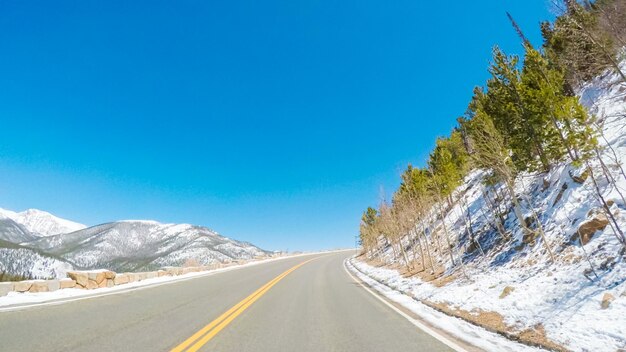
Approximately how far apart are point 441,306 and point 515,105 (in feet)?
→ 55.7

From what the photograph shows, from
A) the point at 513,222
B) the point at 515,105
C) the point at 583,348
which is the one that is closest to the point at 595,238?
the point at 583,348

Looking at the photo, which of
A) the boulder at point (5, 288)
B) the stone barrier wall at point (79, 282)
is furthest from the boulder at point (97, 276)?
the boulder at point (5, 288)

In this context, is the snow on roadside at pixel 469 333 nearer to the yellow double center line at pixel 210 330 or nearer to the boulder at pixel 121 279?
the yellow double center line at pixel 210 330

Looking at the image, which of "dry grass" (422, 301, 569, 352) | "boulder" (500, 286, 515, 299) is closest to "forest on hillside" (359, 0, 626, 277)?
"boulder" (500, 286, 515, 299)

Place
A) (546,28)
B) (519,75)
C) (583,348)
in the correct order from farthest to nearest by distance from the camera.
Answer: (546,28) → (519,75) → (583,348)

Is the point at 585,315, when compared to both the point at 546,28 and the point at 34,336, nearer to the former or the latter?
the point at 34,336

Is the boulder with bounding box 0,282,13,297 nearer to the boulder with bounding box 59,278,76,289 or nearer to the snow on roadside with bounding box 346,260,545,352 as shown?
the boulder with bounding box 59,278,76,289

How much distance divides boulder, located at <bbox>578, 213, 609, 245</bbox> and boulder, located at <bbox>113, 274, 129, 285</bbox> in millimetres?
19317

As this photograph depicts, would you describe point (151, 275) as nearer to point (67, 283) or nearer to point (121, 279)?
point (121, 279)

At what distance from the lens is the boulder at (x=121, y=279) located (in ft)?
58.4

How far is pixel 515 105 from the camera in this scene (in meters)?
21.9

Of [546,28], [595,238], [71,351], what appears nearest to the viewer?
[71,351]

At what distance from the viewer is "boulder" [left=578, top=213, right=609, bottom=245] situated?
9.66m

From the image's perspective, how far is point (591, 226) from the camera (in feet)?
32.7
